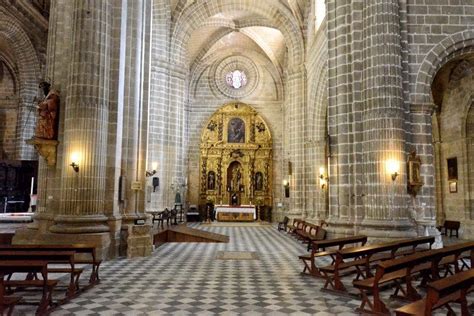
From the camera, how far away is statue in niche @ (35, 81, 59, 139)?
1066 centimetres

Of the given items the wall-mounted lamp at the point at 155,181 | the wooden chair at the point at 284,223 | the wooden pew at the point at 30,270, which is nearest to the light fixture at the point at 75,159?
the wooden pew at the point at 30,270

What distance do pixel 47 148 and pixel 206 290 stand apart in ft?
20.8

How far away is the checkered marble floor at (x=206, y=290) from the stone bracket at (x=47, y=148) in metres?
3.27

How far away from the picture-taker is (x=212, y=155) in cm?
3091

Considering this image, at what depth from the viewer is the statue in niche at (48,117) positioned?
1066 cm

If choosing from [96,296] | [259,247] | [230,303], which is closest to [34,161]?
[259,247]

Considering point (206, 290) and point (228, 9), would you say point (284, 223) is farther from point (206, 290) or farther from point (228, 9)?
point (206, 290)

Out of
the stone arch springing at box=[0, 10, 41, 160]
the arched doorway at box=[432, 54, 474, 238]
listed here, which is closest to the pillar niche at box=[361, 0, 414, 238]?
the arched doorway at box=[432, 54, 474, 238]

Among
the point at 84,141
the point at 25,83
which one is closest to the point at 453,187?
the point at 84,141

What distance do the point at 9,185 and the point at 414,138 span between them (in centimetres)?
1967

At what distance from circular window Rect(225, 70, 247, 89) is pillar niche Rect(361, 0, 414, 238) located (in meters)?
20.4

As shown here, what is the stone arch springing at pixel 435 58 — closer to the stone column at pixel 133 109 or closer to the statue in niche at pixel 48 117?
the stone column at pixel 133 109

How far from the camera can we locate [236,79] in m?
32.6

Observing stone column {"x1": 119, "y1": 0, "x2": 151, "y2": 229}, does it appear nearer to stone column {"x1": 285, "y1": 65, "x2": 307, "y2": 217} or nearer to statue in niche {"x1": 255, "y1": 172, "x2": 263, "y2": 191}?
stone column {"x1": 285, "y1": 65, "x2": 307, "y2": 217}
